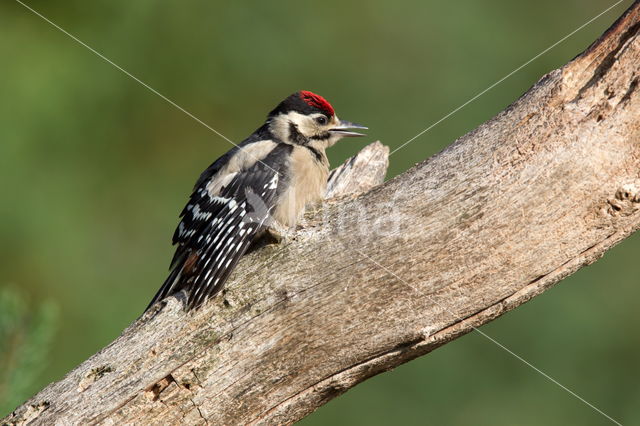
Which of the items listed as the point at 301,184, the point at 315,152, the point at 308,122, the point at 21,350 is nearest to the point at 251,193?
the point at 301,184

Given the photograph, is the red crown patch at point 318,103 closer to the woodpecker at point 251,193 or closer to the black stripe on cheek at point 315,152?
the woodpecker at point 251,193

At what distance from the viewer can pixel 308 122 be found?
12.3 ft

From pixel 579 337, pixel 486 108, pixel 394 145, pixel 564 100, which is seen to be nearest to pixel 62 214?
pixel 394 145

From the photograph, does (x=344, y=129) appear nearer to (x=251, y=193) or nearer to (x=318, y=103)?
(x=318, y=103)

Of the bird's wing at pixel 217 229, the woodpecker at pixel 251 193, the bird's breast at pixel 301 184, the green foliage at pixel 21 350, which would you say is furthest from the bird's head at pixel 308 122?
the green foliage at pixel 21 350

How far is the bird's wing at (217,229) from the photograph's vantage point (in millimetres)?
2689

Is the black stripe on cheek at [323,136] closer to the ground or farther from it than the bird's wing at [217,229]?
farther from it

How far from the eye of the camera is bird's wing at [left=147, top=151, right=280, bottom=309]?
2689 mm

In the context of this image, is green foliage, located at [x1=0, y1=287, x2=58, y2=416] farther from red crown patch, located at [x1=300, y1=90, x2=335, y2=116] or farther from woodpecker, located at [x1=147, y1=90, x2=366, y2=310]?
red crown patch, located at [x1=300, y1=90, x2=335, y2=116]

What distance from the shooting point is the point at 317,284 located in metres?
2.48

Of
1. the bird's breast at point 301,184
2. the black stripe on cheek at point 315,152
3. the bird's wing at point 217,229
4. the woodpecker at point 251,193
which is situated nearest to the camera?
the bird's wing at point 217,229

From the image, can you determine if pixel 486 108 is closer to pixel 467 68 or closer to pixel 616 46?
pixel 467 68

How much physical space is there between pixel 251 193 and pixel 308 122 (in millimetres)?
695

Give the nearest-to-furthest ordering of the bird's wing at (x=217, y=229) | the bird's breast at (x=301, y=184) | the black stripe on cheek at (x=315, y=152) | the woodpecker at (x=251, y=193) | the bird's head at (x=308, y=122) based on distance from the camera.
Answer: the bird's wing at (x=217, y=229) → the woodpecker at (x=251, y=193) → the bird's breast at (x=301, y=184) → the black stripe on cheek at (x=315, y=152) → the bird's head at (x=308, y=122)
